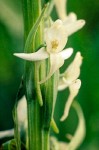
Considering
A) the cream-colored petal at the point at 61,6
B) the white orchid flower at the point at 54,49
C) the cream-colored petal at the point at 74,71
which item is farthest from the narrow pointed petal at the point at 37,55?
the cream-colored petal at the point at 61,6

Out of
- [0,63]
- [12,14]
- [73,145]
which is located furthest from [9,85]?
[73,145]

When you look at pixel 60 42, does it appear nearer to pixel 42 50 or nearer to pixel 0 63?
pixel 42 50

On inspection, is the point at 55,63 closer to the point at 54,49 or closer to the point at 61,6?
the point at 54,49

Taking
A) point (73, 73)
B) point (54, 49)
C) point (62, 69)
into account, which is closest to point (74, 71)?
point (73, 73)

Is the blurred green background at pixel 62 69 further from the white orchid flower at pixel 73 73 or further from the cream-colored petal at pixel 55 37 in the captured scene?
the cream-colored petal at pixel 55 37

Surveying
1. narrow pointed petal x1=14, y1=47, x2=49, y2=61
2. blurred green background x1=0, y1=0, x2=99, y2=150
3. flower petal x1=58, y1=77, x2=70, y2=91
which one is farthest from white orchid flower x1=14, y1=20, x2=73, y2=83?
blurred green background x1=0, y1=0, x2=99, y2=150

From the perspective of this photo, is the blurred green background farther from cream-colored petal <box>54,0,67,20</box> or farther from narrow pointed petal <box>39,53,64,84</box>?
narrow pointed petal <box>39,53,64,84</box>
